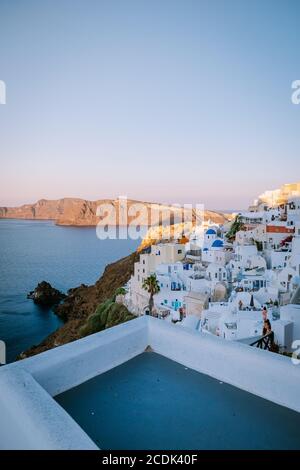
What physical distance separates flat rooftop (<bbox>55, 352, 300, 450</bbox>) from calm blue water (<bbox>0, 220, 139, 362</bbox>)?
81.8 feet

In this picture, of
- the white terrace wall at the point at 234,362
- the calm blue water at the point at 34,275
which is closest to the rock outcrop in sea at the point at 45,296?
the calm blue water at the point at 34,275

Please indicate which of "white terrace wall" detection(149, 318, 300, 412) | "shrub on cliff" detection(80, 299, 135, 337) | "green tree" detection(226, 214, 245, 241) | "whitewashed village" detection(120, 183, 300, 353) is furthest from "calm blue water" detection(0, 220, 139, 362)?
"white terrace wall" detection(149, 318, 300, 412)

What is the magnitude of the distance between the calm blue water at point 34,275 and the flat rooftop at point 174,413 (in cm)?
2494

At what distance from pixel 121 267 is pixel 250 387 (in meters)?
38.1

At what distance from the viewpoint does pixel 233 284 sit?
20453 millimetres

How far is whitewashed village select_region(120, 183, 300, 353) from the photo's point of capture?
12.4 meters

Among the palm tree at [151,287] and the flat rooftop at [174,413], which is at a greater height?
the flat rooftop at [174,413]

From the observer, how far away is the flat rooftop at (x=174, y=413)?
2357 mm

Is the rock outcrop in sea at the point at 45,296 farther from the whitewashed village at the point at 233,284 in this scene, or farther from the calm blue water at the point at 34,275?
the whitewashed village at the point at 233,284

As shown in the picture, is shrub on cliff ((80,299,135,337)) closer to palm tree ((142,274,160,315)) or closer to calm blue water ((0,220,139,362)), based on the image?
palm tree ((142,274,160,315))

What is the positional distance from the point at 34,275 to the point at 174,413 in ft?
174

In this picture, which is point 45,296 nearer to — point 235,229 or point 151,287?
point 151,287

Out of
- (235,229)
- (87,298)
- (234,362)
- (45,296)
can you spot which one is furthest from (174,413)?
(45,296)
